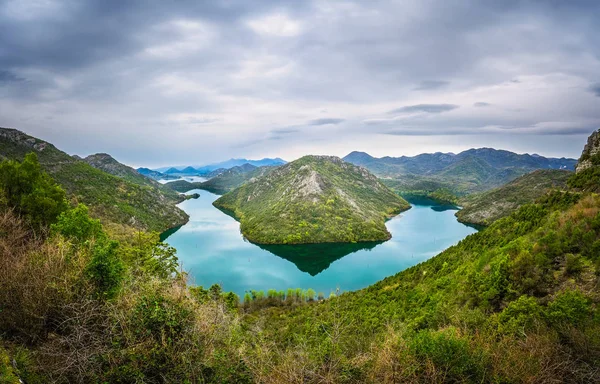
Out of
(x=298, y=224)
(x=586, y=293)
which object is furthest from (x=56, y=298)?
(x=298, y=224)

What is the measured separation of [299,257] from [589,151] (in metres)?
64.4

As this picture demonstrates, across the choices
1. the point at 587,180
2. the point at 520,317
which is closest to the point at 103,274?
the point at 520,317

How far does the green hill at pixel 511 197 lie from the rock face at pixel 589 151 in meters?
96.9

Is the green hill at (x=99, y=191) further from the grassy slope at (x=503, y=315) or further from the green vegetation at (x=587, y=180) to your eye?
the green vegetation at (x=587, y=180)

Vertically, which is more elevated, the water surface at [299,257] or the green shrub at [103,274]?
the green shrub at [103,274]

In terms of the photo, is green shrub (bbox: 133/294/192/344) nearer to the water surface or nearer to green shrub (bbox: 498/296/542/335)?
green shrub (bbox: 498/296/542/335)

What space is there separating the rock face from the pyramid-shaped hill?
237ft

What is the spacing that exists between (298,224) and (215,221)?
41829 mm

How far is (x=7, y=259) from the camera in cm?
1030

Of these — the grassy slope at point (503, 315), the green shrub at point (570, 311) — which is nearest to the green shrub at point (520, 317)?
the grassy slope at point (503, 315)

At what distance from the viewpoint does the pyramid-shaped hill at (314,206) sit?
317 ft

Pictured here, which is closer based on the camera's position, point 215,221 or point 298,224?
point 298,224

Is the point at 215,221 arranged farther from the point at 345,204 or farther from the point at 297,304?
the point at 297,304

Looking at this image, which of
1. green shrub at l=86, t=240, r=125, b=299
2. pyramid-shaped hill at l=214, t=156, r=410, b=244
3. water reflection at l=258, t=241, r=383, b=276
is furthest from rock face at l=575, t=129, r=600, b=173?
pyramid-shaped hill at l=214, t=156, r=410, b=244
